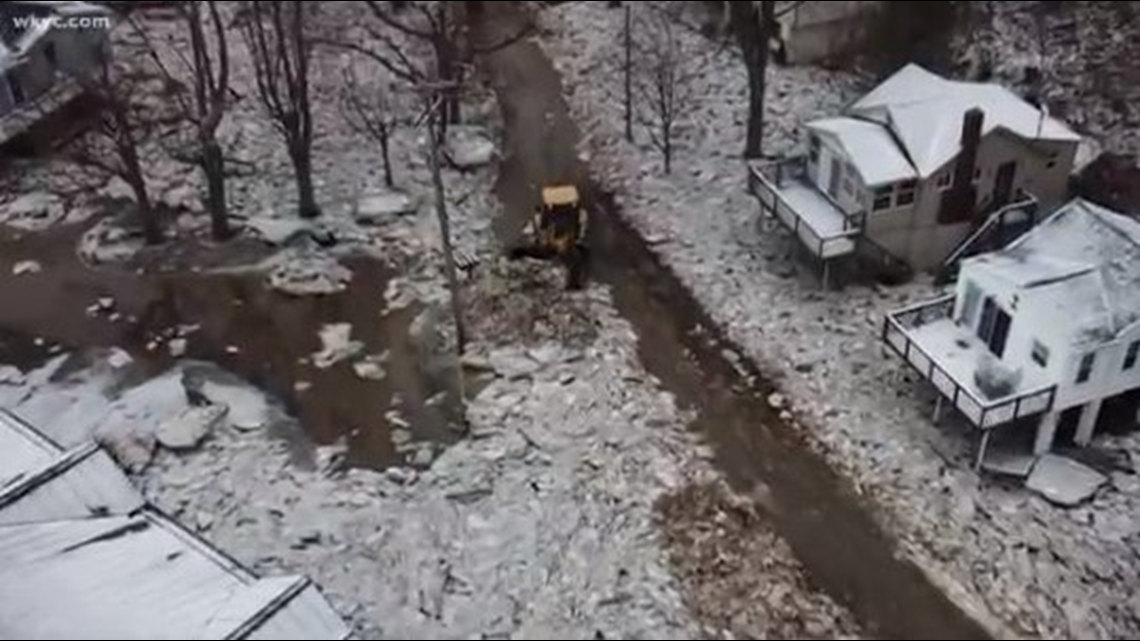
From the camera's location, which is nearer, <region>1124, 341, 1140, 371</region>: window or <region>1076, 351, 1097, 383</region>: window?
<region>1076, 351, 1097, 383</region>: window

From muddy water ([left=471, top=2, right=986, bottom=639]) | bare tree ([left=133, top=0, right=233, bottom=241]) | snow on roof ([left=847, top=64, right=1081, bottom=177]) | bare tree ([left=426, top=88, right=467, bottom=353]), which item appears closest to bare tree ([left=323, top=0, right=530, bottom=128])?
muddy water ([left=471, top=2, right=986, bottom=639])

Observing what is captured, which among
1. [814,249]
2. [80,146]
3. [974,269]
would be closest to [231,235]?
[80,146]

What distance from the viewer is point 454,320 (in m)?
29.2

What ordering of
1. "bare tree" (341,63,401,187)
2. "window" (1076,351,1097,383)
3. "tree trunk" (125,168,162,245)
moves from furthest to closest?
1. "bare tree" (341,63,401,187)
2. "tree trunk" (125,168,162,245)
3. "window" (1076,351,1097,383)

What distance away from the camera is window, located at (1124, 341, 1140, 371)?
24.6 m

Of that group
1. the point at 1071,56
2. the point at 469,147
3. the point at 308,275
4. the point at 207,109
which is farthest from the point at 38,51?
the point at 1071,56

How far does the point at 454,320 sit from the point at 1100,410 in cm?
1357

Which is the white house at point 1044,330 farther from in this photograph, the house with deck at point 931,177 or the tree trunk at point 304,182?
the tree trunk at point 304,182

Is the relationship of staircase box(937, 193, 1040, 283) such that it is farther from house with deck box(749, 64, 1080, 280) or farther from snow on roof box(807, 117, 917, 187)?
snow on roof box(807, 117, 917, 187)

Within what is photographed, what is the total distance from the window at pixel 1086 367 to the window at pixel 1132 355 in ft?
2.65

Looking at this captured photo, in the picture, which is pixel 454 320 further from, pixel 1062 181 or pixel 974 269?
pixel 1062 181

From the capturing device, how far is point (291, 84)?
31609mm

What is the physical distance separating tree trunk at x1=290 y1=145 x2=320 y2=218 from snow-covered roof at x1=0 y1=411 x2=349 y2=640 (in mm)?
12064

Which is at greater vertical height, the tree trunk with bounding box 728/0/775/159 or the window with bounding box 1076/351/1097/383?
the tree trunk with bounding box 728/0/775/159
